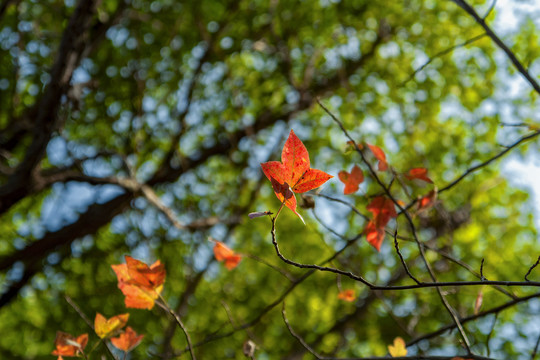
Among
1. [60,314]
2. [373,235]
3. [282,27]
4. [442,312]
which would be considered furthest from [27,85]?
[442,312]

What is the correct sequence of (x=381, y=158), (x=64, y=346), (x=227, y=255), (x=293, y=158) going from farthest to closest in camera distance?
1. (x=227, y=255)
2. (x=381, y=158)
3. (x=64, y=346)
4. (x=293, y=158)

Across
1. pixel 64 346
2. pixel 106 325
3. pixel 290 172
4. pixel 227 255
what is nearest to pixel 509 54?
pixel 290 172

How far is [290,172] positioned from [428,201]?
758 millimetres

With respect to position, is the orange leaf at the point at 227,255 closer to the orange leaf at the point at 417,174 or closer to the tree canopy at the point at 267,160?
the orange leaf at the point at 417,174

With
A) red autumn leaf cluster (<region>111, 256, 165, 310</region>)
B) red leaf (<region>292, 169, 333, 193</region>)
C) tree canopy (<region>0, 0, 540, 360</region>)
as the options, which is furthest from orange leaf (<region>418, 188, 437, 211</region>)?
tree canopy (<region>0, 0, 540, 360</region>)

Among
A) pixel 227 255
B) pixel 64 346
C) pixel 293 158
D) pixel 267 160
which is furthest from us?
pixel 267 160

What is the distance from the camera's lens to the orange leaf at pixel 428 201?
1.44 metres

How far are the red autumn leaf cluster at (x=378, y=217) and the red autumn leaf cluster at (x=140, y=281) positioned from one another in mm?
703

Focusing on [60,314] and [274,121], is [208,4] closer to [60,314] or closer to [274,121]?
[274,121]

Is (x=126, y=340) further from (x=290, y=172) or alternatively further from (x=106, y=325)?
(x=290, y=172)

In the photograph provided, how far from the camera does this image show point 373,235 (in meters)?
1.49

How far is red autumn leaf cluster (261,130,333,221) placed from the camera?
879 mm

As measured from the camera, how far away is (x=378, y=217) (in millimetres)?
1484

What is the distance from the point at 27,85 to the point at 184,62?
6.21ft
